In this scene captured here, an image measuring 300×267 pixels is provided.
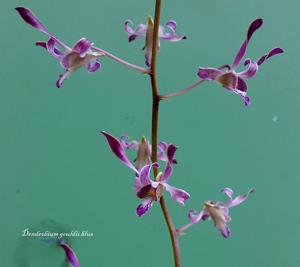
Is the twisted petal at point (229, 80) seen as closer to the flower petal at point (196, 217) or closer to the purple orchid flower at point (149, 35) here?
the purple orchid flower at point (149, 35)

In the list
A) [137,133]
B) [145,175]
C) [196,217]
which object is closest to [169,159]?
[145,175]

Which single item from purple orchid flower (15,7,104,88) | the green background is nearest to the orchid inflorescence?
purple orchid flower (15,7,104,88)

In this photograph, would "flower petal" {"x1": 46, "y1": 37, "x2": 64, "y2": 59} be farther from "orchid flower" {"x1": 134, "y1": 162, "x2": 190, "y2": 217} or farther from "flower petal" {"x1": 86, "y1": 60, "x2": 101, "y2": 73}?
"orchid flower" {"x1": 134, "y1": 162, "x2": 190, "y2": 217}

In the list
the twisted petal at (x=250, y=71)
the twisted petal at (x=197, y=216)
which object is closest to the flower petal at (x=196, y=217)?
the twisted petal at (x=197, y=216)

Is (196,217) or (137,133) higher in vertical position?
(137,133)

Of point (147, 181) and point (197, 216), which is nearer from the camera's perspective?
point (147, 181)

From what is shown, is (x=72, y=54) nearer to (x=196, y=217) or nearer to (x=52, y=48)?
(x=52, y=48)

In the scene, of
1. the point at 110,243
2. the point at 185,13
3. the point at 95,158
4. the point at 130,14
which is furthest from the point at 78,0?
the point at 110,243

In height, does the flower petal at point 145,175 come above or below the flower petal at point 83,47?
below
